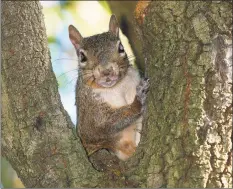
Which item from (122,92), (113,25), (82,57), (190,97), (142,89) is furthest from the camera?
(113,25)

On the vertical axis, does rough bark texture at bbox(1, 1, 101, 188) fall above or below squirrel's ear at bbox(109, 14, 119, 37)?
below

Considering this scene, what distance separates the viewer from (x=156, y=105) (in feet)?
8.91

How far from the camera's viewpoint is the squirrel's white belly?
332 cm

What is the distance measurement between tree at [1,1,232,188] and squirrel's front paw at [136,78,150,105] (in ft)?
0.25

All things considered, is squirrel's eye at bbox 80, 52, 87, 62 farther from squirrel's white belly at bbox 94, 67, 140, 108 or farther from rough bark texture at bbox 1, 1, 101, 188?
rough bark texture at bbox 1, 1, 101, 188

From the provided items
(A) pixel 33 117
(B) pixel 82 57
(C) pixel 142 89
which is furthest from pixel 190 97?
(B) pixel 82 57

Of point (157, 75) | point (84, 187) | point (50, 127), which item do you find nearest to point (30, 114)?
point (50, 127)

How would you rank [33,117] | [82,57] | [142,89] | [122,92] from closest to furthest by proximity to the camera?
1. [33,117]
2. [142,89]
3. [122,92]
4. [82,57]

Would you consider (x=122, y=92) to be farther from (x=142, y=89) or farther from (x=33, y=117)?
(x=33, y=117)

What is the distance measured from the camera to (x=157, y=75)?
2.76m

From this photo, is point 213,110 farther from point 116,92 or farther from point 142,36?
point 116,92

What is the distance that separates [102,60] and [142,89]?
0.43 meters

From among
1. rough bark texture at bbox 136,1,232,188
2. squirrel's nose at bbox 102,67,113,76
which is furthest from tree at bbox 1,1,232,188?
squirrel's nose at bbox 102,67,113,76

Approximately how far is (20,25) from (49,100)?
0.48 metres
